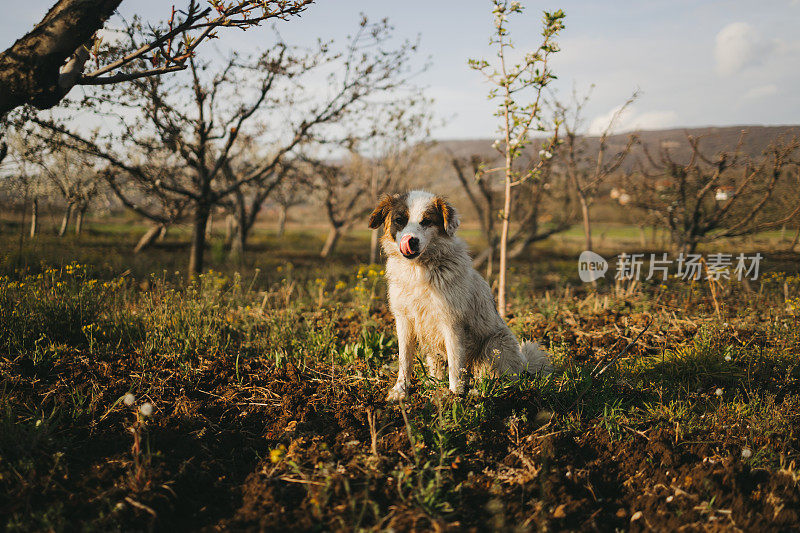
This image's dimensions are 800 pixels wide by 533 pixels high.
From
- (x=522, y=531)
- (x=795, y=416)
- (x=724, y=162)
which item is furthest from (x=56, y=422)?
(x=724, y=162)

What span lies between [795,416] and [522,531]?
288 centimetres

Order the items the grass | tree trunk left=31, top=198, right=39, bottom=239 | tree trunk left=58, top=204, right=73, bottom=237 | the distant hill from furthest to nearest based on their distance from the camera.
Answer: tree trunk left=58, top=204, right=73, bottom=237, tree trunk left=31, top=198, right=39, bottom=239, the distant hill, the grass

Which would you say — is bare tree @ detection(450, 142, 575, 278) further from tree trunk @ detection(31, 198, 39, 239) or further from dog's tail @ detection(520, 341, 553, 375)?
tree trunk @ detection(31, 198, 39, 239)

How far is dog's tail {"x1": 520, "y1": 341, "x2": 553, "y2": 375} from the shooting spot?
359 cm

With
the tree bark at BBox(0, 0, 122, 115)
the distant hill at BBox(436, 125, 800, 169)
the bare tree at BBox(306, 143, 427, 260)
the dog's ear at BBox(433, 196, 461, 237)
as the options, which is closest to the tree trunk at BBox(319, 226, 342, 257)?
the bare tree at BBox(306, 143, 427, 260)

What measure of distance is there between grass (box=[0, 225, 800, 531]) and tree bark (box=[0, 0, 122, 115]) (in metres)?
1.99

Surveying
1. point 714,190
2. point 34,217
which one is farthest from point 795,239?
point 34,217

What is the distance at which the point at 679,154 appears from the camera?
7746 mm

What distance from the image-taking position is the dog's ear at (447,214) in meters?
3.21

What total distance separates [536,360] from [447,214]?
152 cm

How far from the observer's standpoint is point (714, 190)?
7.66 m

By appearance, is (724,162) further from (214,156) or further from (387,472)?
(214,156)

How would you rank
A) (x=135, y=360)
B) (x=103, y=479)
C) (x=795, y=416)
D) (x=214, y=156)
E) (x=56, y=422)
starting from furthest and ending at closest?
(x=214, y=156) < (x=135, y=360) < (x=795, y=416) < (x=56, y=422) < (x=103, y=479)

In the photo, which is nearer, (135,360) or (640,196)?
(135,360)
